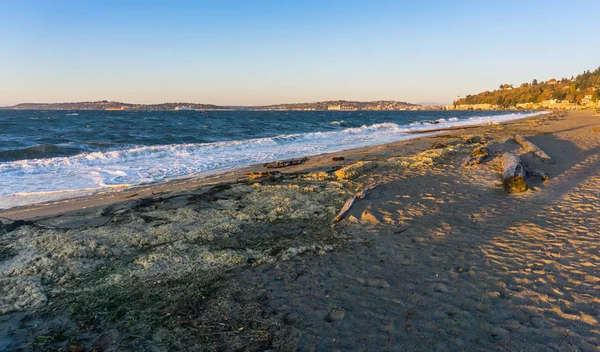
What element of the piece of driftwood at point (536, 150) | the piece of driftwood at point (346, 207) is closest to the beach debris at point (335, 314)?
the piece of driftwood at point (346, 207)

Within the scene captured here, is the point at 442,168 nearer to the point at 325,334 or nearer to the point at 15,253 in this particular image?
the point at 325,334

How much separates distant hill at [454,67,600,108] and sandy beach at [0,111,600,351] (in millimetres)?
115038

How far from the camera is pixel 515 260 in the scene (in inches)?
179

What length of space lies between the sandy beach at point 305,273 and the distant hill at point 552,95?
115038 mm

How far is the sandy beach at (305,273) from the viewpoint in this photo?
312cm

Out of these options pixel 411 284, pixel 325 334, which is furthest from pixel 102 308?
pixel 411 284

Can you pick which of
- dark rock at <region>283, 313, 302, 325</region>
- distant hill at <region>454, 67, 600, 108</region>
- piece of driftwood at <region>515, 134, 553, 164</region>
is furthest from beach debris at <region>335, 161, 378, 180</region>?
distant hill at <region>454, 67, 600, 108</region>

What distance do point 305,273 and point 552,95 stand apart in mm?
165584

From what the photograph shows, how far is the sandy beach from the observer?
3.12m

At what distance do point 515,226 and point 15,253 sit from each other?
8.01 m

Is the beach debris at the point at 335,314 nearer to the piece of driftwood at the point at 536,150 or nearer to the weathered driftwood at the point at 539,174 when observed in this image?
the weathered driftwood at the point at 539,174

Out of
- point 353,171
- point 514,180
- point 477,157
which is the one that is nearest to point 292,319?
point 353,171

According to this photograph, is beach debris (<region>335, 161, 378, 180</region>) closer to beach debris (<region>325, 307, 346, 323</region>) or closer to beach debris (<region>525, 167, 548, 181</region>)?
beach debris (<region>525, 167, 548, 181</region>)

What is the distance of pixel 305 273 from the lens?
4.29 meters
